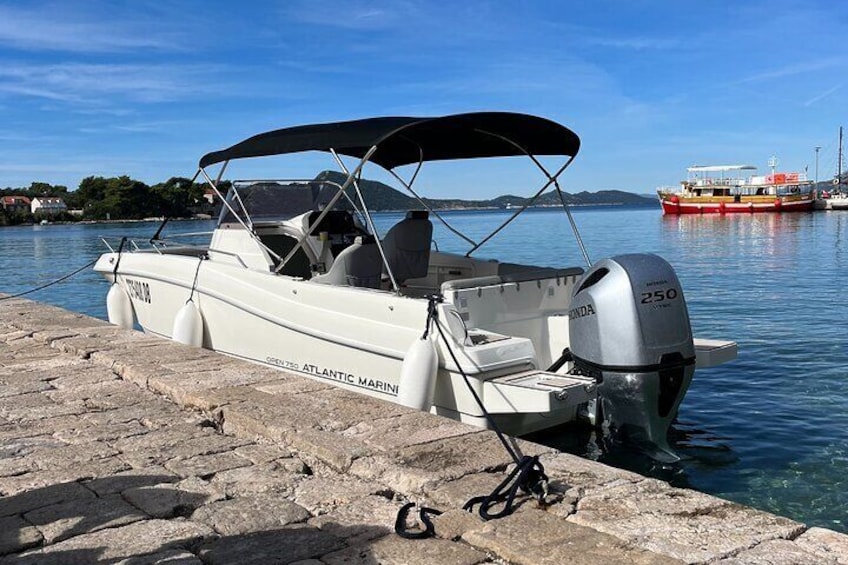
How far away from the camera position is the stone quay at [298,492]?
3018 millimetres

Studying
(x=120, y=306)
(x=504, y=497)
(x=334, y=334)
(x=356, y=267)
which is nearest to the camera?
(x=504, y=497)

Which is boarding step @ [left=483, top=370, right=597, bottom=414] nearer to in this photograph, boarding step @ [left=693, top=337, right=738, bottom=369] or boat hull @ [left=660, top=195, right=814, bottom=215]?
boarding step @ [left=693, top=337, right=738, bottom=369]

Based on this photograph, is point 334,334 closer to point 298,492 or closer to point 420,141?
point 420,141

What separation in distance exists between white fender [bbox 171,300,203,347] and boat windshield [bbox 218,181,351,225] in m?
1.22

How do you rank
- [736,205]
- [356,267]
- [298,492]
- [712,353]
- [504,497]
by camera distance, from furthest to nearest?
[736,205] → [356,267] → [712,353] → [298,492] → [504,497]

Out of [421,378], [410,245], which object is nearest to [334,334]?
[421,378]

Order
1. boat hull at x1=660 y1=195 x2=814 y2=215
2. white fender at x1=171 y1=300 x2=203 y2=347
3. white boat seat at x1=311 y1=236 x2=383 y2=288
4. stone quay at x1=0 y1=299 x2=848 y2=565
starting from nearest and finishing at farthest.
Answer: stone quay at x1=0 y1=299 x2=848 y2=565 → white boat seat at x1=311 y1=236 x2=383 y2=288 → white fender at x1=171 y1=300 x2=203 y2=347 → boat hull at x1=660 y1=195 x2=814 y2=215

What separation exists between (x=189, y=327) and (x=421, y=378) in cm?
388

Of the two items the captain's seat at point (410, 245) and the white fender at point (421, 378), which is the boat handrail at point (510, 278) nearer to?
the white fender at point (421, 378)

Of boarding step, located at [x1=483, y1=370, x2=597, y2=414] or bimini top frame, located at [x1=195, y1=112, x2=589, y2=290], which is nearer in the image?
boarding step, located at [x1=483, y1=370, x2=597, y2=414]

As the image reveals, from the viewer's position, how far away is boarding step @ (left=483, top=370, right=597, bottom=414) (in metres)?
5.30

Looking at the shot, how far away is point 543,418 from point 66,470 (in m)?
3.46

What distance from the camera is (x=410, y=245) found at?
8.19 meters

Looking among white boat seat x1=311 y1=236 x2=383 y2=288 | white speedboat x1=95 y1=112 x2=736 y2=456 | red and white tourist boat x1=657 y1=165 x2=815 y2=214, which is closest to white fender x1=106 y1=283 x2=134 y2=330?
white speedboat x1=95 y1=112 x2=736 y2=456
